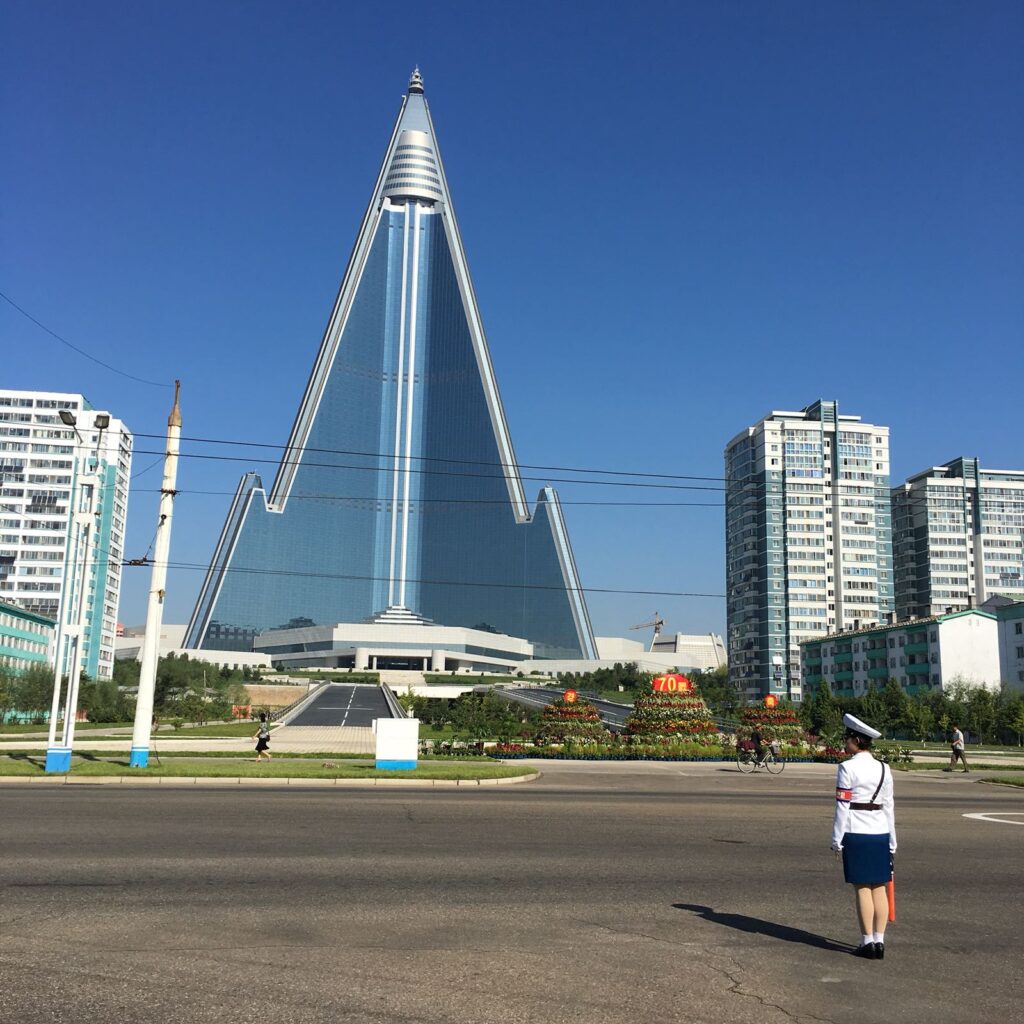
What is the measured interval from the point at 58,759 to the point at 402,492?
535ft

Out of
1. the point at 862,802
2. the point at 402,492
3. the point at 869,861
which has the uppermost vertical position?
the point at 402,492

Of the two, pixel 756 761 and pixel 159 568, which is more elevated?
pixel 159 568

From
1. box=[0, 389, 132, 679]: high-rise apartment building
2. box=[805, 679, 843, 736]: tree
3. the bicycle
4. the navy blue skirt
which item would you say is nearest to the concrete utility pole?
the bicycle

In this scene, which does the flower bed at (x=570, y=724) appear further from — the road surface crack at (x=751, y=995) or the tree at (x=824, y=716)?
the road surface crack at (x=751, y=995)

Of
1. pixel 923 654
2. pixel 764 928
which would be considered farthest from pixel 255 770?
pixel 923 654

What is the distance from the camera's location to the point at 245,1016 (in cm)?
560

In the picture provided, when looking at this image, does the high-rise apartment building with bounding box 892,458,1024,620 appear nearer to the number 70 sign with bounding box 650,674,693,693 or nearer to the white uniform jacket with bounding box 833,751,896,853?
the number 70 sign with bounding box 650,674,693,693

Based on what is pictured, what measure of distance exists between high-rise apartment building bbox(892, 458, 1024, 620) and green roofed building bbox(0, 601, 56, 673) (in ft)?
384

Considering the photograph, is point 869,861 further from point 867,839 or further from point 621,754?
point 621,754

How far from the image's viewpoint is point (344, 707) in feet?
274

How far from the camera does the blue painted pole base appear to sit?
24000 mm

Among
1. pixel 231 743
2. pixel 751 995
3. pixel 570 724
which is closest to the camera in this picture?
pixel 751 995

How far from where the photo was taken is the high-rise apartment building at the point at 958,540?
148 metres

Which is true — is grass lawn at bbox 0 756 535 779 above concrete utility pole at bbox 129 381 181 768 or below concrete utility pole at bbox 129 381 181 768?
below
